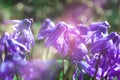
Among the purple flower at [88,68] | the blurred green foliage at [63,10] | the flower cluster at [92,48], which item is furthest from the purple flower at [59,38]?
the blurred green foliage at [63,10]

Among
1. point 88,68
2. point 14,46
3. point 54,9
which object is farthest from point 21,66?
point 54,9

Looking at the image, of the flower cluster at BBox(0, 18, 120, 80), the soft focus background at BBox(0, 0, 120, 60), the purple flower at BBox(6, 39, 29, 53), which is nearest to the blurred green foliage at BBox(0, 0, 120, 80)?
the soft focus background at BBox(0, 0, 120, 60)

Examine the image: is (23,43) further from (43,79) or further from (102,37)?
(43,79)

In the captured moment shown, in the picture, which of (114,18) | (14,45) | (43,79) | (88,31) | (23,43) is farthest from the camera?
(114,18)

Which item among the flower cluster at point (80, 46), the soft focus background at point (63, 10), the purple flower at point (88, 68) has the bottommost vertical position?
the purple flower at point (88, 68)

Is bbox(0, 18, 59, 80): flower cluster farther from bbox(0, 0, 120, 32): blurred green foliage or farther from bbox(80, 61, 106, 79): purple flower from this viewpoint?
bbox(0, 0, 120, 32): blurred green foliage

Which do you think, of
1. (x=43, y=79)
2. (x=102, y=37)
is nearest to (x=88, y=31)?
(x=102, y=37)

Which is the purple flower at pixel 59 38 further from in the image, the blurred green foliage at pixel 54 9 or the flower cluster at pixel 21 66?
the blurred green foliage at pixel 54 9

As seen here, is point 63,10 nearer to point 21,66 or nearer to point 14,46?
point 14,46

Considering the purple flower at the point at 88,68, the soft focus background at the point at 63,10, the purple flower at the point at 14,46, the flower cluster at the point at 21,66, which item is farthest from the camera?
the soft focus background at the point at 63,10
